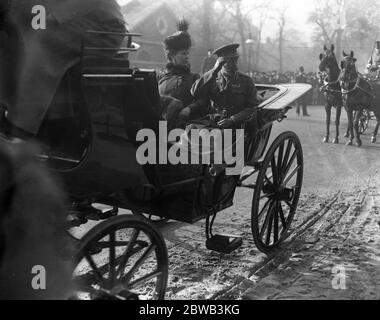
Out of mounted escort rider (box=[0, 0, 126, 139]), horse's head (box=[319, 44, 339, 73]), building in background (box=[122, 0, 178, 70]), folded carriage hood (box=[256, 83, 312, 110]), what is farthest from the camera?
building in background (box=[122, 0, 178, 70])

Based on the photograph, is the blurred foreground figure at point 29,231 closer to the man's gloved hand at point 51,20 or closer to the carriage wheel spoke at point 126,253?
the carriage wheel spoke at point 126,253

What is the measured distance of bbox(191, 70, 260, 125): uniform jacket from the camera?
407 cm

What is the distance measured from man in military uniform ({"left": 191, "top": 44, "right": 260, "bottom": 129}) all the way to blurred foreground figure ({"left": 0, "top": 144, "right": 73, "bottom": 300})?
198 centimetres

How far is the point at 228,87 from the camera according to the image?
161 inches

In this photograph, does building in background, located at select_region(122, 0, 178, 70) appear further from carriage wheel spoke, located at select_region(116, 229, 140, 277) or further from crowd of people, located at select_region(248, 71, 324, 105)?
carriage wheel spoke, located at select_region(116, 229, 140, 277)

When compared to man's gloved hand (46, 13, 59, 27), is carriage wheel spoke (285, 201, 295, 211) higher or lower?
lower

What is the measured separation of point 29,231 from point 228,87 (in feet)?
7.75

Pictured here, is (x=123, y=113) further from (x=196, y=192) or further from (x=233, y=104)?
(x=233, y=104)

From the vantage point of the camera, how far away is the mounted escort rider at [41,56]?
2186 mm

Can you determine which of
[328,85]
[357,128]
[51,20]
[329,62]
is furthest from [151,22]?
[51,20]

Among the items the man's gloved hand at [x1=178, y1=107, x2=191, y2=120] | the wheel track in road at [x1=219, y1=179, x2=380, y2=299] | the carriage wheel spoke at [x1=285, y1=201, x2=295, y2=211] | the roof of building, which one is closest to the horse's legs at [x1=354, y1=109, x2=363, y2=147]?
the wheel track in road at [x1=219, y1=179, x2=380, y2=299]

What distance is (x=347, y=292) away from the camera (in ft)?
10.7

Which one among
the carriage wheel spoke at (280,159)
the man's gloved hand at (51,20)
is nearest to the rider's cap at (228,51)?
the carriage wheel spoke at (280,159)
